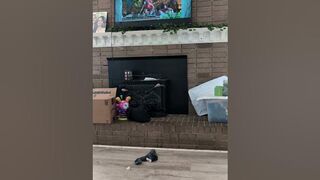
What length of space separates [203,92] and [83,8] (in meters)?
2.90

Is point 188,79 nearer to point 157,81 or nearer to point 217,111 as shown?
point 157,81

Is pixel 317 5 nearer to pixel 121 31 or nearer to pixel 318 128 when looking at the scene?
pixel 318 128

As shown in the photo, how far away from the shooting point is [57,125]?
2.96 feet

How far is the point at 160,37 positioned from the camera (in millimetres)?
3875

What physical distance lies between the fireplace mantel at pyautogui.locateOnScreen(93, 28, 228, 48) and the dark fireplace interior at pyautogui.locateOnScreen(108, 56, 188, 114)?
242mm

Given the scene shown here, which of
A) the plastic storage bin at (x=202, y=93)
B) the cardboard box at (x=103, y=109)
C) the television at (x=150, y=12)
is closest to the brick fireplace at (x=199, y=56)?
the plastic storage bin at (x=202, y=93)

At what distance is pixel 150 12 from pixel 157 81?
3.56 feet

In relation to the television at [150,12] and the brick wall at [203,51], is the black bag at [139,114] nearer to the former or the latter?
the brick wall at [203,51]

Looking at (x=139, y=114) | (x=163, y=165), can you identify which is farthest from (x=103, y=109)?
(x=163, y=165)

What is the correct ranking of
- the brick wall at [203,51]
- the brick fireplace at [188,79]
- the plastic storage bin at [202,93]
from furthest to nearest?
the brick wall at [203,51] → the plastic storage bin at [202,93] → the brick fireplace at [188,79]

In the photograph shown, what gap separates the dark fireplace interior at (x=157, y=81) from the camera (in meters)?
3.79

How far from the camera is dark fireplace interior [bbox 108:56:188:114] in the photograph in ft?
12.4

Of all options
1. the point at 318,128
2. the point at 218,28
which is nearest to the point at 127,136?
the point at 218,28

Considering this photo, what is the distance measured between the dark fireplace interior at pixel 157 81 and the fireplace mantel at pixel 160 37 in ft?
0.79
